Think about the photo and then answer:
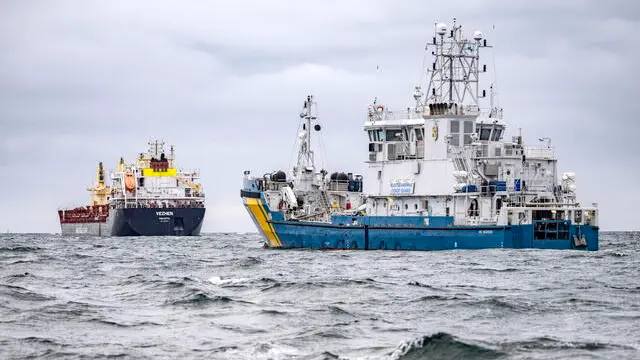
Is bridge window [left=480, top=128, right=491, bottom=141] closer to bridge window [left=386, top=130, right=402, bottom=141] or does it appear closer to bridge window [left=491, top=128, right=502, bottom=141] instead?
bridge window [left=491, top=128, right=502, bottom=141]

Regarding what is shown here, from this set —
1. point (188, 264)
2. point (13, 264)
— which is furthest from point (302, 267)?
point (13, 264)

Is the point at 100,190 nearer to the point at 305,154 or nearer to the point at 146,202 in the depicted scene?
the point at 146,202

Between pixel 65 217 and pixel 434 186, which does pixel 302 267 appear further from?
pixel 65 217

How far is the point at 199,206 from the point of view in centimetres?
12800

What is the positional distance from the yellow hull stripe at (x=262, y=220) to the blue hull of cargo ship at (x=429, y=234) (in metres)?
3.68

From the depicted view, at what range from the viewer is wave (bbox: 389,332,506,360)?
22.2 metres

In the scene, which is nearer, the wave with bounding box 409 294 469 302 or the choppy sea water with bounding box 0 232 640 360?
the choppy sea water with bounding box 0 232 640 360

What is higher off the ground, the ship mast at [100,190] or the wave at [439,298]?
the ship mast at [100,190]

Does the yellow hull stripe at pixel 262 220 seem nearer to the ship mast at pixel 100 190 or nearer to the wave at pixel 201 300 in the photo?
the wave at pixel 201 300

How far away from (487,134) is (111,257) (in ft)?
67.2

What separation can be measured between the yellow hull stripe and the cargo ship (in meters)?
51.3

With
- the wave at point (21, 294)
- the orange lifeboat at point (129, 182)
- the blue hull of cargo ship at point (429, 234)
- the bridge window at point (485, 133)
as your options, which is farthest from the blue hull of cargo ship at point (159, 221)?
the wave at point (21, 294)

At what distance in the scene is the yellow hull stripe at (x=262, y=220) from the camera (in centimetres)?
6794

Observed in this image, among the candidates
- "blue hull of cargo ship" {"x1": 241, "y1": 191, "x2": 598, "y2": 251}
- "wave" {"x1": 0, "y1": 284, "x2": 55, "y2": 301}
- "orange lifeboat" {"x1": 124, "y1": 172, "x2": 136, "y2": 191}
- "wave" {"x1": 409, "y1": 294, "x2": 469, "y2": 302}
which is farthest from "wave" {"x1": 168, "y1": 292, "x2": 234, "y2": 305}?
"orange lifeboat" {"x1": 124, "y1": 172, "x2": 136, "y2": 191}
